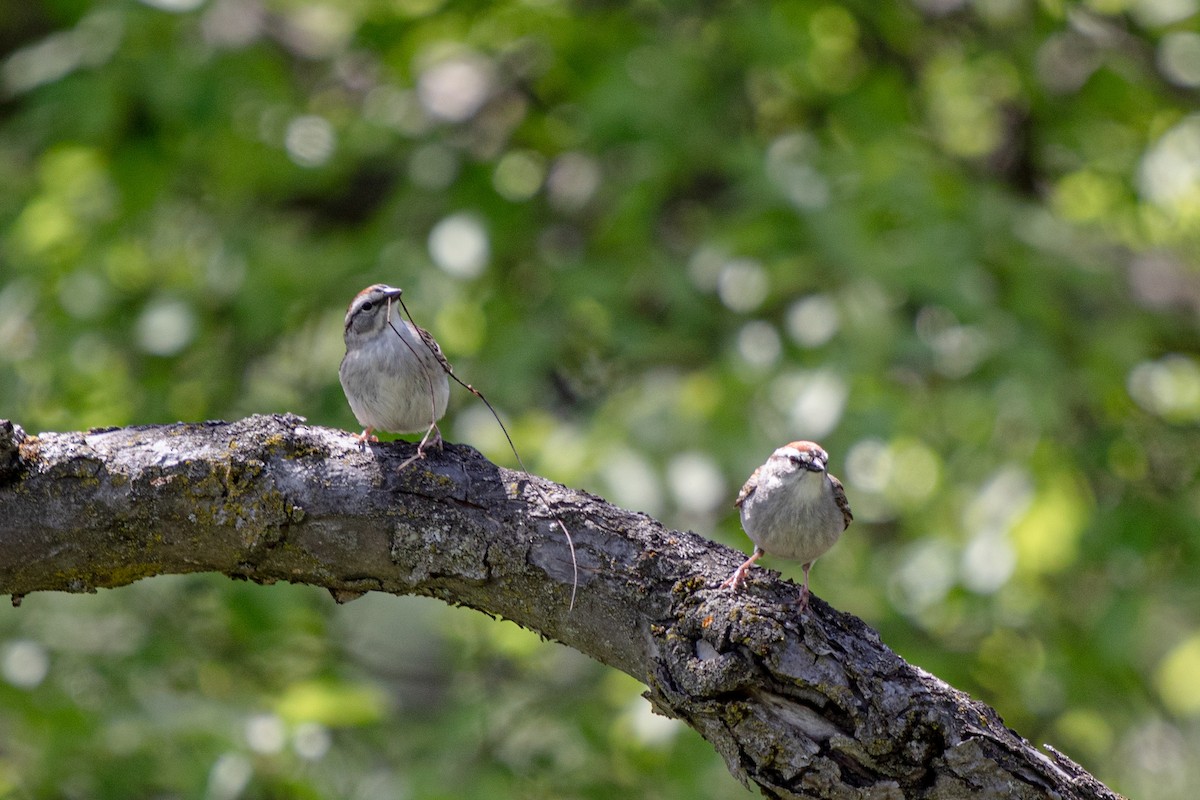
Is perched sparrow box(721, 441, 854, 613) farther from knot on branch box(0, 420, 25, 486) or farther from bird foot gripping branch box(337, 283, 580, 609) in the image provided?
knot on branch box(0, 420, 25, 486)

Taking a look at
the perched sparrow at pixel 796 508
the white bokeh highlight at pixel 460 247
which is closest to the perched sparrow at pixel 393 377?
the perched sparrow at pixel 796 508

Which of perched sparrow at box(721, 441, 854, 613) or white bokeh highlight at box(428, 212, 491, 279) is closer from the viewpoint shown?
perched sparrow at box(721, 441, 854, 613)

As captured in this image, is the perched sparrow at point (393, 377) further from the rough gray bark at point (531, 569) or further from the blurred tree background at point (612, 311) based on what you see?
the blurred tree background at point (612, 311)

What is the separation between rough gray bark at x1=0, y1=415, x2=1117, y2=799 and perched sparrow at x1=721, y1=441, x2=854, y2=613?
936 mm

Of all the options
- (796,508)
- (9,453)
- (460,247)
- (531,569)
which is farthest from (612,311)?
(9,453)

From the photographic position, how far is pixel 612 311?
17.5 feet

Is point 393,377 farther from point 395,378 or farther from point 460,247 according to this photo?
point 460,247

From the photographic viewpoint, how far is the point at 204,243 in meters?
6.38

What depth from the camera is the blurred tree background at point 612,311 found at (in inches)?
199

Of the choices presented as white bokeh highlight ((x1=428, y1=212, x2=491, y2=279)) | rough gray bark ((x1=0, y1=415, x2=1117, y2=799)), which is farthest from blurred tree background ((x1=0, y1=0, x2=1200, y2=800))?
rough gray bark ((x1=0, y1=415, x2=1117, y2=799))

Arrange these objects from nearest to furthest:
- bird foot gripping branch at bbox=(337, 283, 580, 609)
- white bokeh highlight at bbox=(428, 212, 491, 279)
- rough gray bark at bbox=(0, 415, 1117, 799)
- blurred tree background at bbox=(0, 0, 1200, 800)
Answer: rough gray bark at bbox=(0, 415, 1117, 799)
bird foot gripping branch at bbox=(337, 283, 580, 609)
blurred tree background at bbox=(0, 0, 1200, 800)
white bokeh highlight at bbox=(428, 212, 491, 279)

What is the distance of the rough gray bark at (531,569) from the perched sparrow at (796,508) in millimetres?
936

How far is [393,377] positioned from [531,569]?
117 centimetres

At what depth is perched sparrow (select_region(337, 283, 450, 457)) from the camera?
353cm
